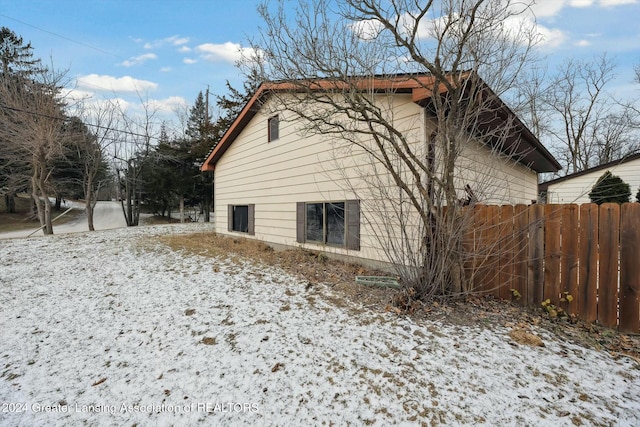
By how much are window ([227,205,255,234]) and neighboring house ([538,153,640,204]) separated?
9.39 m

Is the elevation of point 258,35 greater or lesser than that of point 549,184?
greater

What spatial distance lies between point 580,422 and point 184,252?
7852mm

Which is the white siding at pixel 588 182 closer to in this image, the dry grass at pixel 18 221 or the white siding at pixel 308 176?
the white siding at pixel 308 176

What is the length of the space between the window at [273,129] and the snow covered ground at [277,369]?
502 cm

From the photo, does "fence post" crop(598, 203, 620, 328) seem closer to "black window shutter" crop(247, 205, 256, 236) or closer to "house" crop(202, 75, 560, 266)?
"house" crop(202, 75, 560, 266)

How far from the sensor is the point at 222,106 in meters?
20.6

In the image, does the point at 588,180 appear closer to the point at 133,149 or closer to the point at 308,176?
the point at 308,176

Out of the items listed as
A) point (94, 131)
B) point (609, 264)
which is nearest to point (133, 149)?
point (94, 131)

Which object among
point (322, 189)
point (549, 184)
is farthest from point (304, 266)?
point (549, 184)

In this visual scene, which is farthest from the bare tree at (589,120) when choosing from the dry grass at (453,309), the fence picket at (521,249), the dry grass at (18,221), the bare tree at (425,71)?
the dry grass at (18,221)

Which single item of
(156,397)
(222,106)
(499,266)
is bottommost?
(156,397)

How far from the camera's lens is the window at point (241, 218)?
358 inches

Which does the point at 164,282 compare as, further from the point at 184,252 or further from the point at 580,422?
the point at 580,422

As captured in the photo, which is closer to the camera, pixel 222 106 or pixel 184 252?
pixel 184 252
